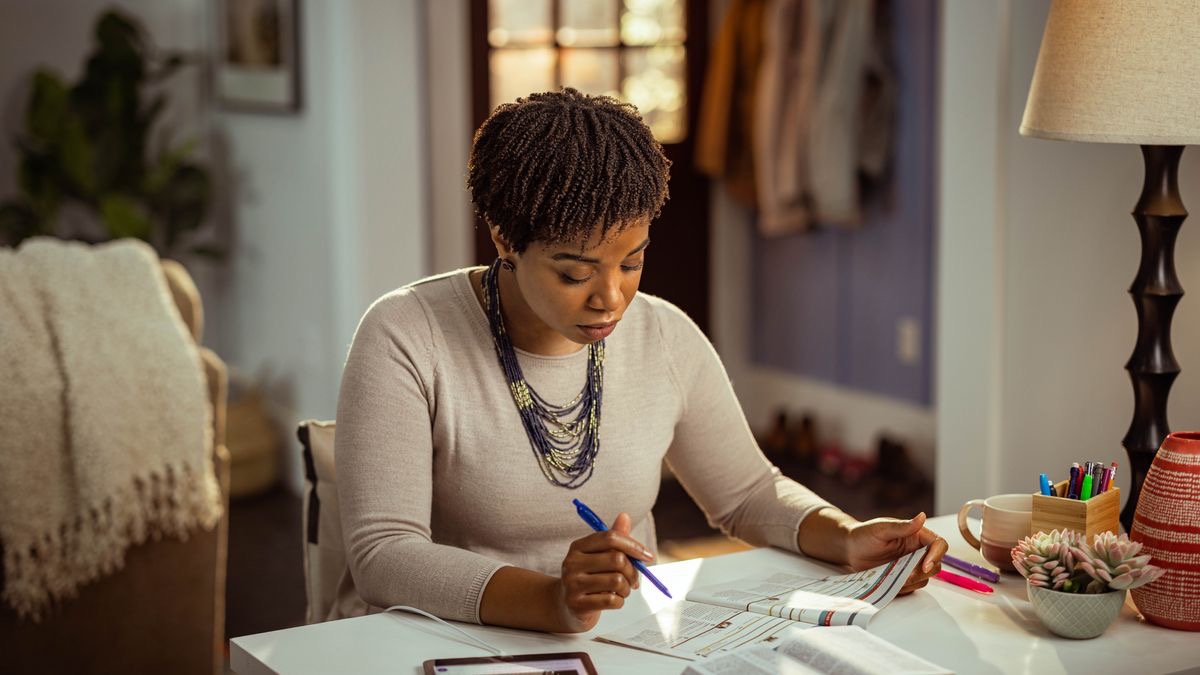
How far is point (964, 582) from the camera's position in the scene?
151 centimetres

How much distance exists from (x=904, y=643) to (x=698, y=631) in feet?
0.67

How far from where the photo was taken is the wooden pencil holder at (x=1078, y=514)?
1.48 m

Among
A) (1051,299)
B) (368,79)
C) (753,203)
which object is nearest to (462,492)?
(1051,299)

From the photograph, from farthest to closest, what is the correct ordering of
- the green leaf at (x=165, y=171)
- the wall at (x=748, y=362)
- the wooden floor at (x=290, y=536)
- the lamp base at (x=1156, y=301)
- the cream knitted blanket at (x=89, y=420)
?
the wall at (x=748, y=362)
the green leaf at (x=165, y=171)
the wooden floor at (x=290, y=536)
the cream knitted blanket at (x=89, y=420)
the lamp base at (x=1156, y=301)

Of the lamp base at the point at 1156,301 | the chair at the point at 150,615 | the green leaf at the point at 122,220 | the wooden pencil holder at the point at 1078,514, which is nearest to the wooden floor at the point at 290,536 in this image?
the chair at the point at 150,615

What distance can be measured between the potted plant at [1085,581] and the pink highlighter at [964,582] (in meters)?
0.12

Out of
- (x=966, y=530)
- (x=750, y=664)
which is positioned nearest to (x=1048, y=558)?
(x=966, y=530)

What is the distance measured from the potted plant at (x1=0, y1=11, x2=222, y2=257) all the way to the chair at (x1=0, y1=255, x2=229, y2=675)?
185 cm

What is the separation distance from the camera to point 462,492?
5.39 feet

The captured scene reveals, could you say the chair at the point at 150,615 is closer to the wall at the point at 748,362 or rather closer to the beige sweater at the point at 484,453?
the beige sweater at the point at 484,453

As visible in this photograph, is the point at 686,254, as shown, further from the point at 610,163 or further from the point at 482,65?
the point at 610,163

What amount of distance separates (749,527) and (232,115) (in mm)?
3348

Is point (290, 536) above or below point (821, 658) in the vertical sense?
below

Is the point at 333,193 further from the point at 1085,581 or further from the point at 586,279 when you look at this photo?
the point at 1085,581
